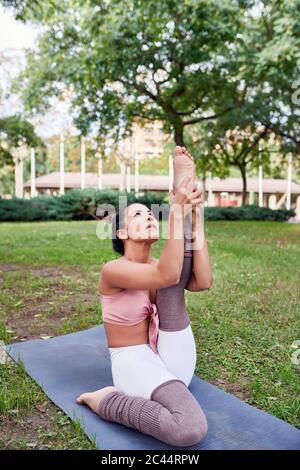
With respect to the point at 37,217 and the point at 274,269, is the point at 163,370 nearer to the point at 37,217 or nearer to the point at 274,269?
the point at 274,269

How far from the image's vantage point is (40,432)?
2260 millimetres

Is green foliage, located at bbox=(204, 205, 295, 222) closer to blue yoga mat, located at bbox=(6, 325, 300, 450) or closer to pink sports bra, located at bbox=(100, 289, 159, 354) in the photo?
blue yoga mat, located at bbox=(6, 325, 300, 450)

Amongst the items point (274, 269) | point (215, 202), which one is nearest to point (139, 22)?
point (274, 269)

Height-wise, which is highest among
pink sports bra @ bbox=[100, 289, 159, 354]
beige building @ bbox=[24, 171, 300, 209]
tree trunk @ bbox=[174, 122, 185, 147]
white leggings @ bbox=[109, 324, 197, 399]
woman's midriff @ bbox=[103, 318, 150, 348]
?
tree trunk @ bbox=[174, 122, 185, 147]

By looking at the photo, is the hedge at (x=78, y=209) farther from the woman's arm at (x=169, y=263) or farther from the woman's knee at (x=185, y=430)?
the woman's knee at (x=185, y=430)

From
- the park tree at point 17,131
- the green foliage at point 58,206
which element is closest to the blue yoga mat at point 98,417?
the green foliage at point 58,206

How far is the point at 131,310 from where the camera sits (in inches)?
92.4

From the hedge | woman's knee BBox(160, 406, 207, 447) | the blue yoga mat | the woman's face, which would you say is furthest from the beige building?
woman's knee BBox(160, 406, 207, 447)

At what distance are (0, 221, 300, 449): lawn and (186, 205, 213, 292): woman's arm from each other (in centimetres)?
92

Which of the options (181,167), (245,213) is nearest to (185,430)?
(181,167)

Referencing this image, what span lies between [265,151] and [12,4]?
56.9 feet

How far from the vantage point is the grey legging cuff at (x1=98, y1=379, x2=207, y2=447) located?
2.01 m

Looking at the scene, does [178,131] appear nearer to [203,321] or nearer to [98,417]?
[203,321]

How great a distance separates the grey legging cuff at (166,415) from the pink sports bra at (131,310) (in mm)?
301
